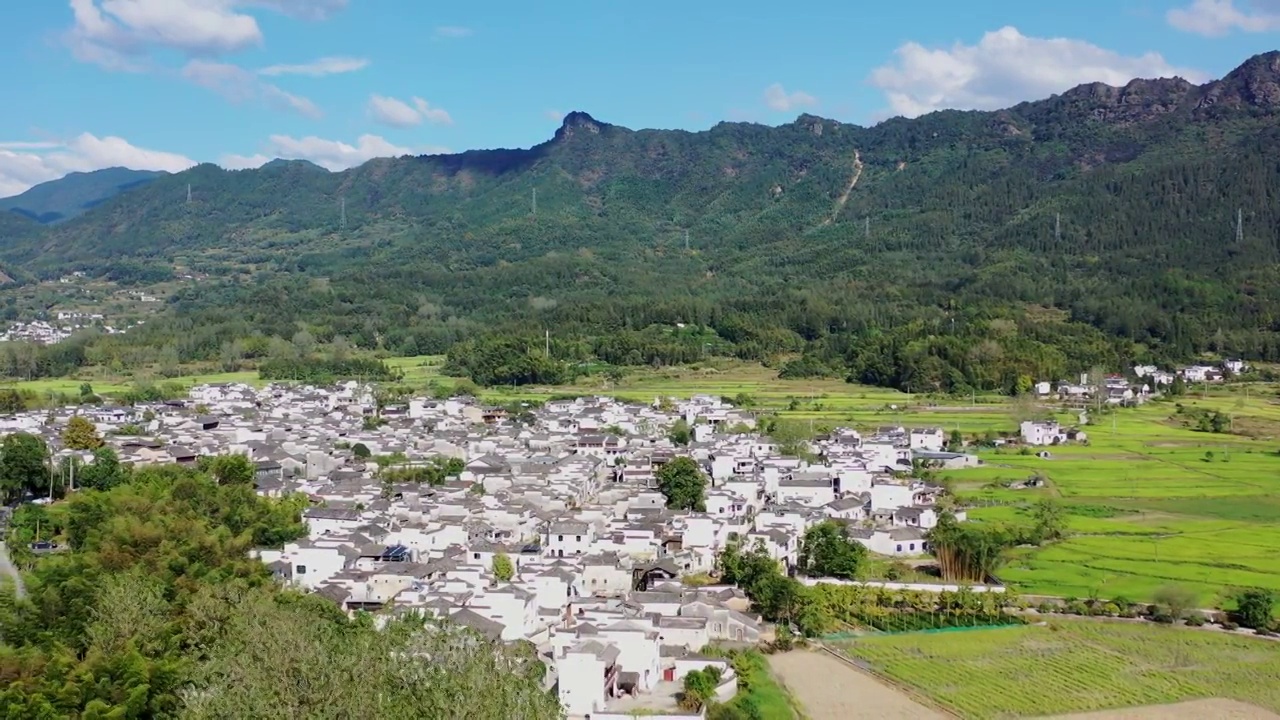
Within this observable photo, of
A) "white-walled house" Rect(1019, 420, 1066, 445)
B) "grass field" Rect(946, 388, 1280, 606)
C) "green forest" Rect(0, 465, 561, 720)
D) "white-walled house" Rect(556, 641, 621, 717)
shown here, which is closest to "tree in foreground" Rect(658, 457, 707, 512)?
"grass field" Rect(946, 388, 1280, 606)

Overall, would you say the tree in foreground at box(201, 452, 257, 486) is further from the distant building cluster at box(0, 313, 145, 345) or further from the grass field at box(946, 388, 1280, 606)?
the distant building cluster at box(0, 313, 145, 345)

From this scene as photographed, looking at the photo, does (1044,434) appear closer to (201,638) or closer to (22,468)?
(22,468)

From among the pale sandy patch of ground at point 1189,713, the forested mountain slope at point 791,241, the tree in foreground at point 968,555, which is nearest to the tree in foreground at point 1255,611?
the pale sandy patch of ground at point 1189,713

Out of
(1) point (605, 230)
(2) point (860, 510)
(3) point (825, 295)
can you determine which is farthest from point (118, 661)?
(1) point (605, 230)

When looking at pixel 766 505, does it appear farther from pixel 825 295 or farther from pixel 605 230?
pixel 605 230

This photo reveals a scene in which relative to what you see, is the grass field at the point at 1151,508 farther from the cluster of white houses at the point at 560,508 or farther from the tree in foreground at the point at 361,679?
the tree in foreground at the point at 361,679
